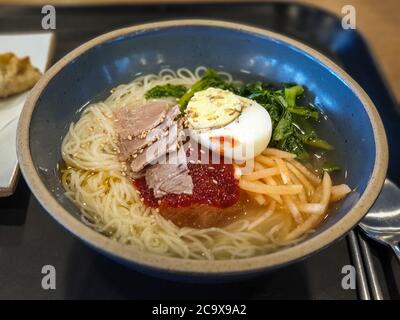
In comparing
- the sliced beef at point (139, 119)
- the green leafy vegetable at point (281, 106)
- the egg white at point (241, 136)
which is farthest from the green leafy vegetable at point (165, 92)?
the egg white at point (241, 136)

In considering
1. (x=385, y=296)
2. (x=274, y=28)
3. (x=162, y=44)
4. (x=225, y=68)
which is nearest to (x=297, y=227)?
(x=385, y=296)

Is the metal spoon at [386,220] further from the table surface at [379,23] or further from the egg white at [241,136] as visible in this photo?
the table surface at [379,23]

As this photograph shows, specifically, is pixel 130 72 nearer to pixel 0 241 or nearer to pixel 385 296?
pixel 0 241

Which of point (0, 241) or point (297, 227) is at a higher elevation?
A: point (297, 227)

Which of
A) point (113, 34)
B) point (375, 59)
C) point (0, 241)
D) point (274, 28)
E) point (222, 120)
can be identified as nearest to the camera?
point (0, 241)

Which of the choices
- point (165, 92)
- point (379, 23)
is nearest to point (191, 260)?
point (165, 92)

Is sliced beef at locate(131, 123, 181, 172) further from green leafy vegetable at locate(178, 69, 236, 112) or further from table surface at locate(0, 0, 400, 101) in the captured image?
table surface at locate(0, 0, 400, 101)
